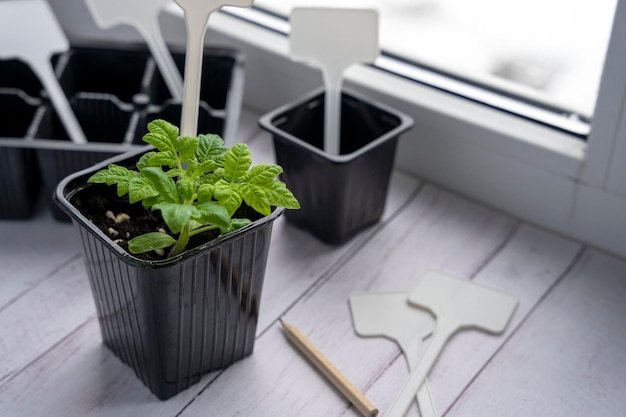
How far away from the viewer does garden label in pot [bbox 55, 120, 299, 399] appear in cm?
70

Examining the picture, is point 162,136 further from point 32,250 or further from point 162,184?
point 32,250

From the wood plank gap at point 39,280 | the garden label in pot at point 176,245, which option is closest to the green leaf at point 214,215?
the garden label in pot at point 176,245

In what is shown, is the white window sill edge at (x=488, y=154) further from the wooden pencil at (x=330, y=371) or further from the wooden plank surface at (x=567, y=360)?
the wooden pencil at (x=330, y=371)

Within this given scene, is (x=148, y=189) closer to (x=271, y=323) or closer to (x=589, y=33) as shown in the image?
(x=271, y=323)

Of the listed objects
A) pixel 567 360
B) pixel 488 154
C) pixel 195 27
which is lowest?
pixel 567 360

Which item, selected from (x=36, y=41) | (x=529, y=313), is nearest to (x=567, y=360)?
(x=529, y=313)

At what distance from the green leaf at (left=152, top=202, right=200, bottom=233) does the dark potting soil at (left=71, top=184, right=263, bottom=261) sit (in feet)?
0.29

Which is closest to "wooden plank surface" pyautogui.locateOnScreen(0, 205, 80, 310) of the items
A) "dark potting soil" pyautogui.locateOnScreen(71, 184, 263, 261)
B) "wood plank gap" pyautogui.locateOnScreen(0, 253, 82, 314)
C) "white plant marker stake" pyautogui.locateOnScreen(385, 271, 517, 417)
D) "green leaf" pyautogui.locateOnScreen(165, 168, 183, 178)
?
"wood plank gap" pyautogui.locateOnScreen(0, 253, 82, 314)

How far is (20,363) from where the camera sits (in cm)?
86

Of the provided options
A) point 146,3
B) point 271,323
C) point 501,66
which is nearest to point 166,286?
point 271,323

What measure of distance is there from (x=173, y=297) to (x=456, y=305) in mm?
355

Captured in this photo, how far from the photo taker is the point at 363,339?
90 centimetres

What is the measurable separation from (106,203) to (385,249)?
38 cm

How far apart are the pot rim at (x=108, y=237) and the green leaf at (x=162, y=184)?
0.16ft
